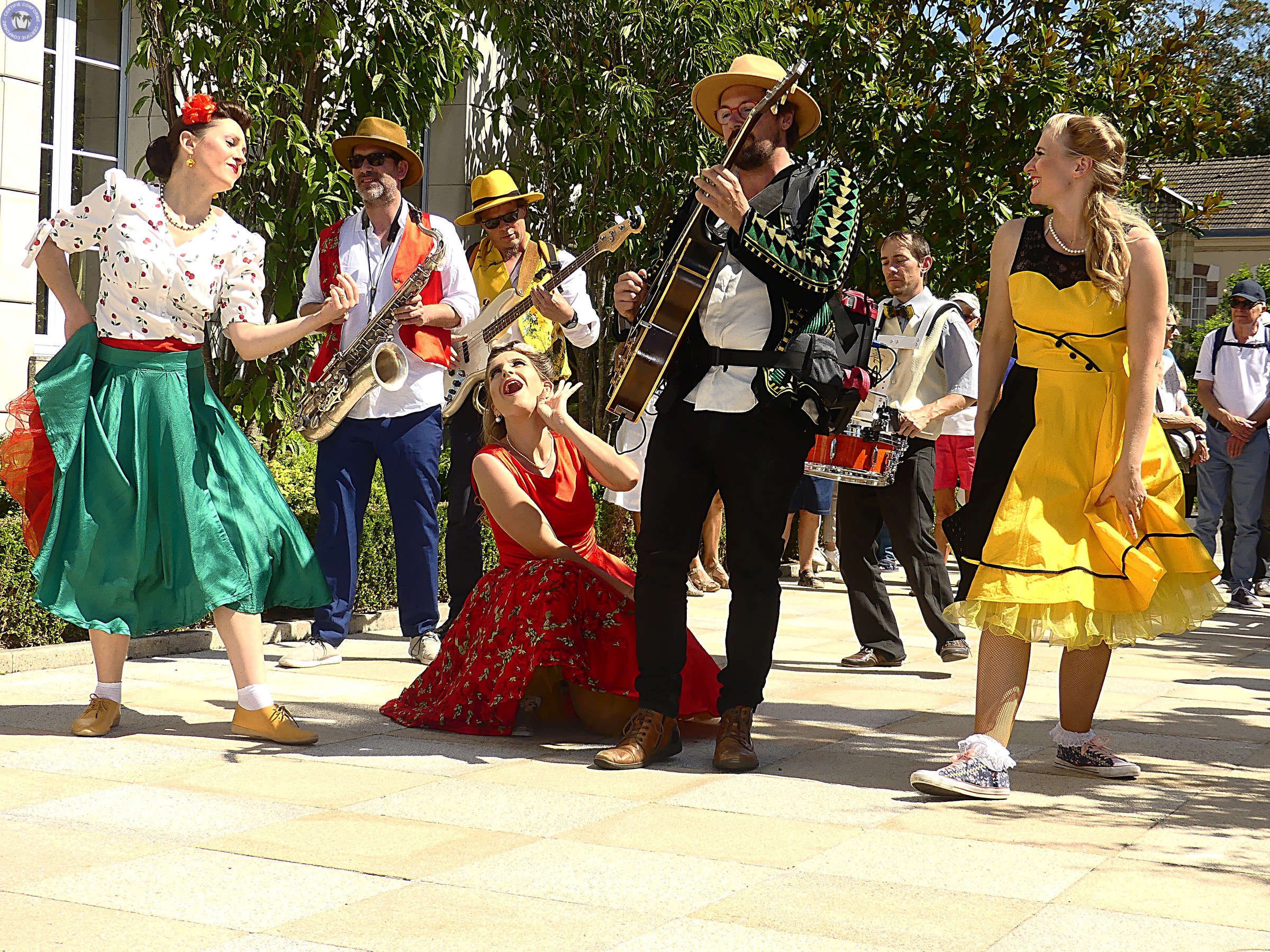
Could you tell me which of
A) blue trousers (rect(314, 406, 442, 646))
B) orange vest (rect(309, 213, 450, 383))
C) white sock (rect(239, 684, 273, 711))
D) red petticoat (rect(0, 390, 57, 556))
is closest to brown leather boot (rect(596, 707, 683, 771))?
white sock (rect(239, 684, 273, 711))

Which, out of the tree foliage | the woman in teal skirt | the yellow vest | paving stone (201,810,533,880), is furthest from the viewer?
the tree foliage

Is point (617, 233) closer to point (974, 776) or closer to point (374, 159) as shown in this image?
point (374, 159)

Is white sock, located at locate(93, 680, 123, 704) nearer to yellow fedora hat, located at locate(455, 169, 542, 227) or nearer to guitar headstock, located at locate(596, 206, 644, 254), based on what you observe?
guitar headstock, located at locate(596, 206, 644, 254)

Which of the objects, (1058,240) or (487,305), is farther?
(487,305)

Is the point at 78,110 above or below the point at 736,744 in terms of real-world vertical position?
above

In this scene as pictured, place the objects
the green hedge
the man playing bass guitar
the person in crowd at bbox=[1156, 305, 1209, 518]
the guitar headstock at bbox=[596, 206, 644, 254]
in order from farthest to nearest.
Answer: the person in crowd at bbox=[1156, 305, 1209, 518] → the green hedge → the guitar headstock at bbox=[596, 206, 644, 254] → the man playing bass guitar

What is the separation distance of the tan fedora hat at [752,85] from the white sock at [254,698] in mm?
2436

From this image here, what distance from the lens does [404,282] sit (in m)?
7.06

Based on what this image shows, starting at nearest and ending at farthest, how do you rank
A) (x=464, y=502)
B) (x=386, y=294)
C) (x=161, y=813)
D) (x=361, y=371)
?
1. (x=161, y=813)
2. (x=361, y=371)
3. (x=386, y=294)
4. (x=464, y=502)

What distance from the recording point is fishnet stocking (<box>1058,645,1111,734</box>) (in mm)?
4957

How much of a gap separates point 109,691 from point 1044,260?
342 cm

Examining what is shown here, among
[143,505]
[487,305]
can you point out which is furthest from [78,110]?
[143,505]

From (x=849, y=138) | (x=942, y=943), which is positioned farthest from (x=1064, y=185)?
(x=849, y=138)

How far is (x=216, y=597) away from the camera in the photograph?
502 cm
